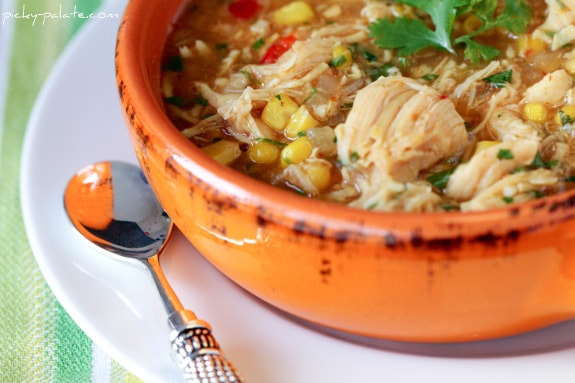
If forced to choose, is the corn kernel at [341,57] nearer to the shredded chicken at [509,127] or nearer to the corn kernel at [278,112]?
the corn kernel at [278,112]

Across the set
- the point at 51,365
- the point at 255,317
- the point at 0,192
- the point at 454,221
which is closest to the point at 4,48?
the point at 0,192

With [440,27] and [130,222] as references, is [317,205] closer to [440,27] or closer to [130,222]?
[130,222]

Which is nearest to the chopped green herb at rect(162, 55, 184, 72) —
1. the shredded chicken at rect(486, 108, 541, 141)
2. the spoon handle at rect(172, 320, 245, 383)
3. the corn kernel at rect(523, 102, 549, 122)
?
the spoon handle at rect(172, 320, 245, 383)

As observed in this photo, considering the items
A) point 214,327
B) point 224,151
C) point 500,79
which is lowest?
point 214,327

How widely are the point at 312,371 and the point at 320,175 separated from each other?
643 mm

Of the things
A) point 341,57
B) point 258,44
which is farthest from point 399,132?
point 258,44

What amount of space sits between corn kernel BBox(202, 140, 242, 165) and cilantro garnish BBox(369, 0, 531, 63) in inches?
30.9

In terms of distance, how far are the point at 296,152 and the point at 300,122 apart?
0.59ft

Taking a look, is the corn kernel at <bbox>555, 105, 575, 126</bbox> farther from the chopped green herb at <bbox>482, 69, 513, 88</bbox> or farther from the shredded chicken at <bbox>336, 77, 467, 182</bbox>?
the shredded chicken at <bbox>336, 77, 467, 182</bbox>

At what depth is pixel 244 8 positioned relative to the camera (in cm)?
364

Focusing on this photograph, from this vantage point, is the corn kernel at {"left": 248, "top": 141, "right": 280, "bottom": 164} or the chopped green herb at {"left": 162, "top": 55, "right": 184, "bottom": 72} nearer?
the corn kernel at {"left": 248, "top": 141, "right": 280, "bottom": 164}

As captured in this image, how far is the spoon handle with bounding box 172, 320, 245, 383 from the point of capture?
8.23ft

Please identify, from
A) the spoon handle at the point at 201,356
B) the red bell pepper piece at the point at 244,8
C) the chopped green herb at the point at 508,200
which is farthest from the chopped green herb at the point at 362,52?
the spoon handle at the point at 201,356

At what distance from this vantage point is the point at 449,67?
3.18 metres
